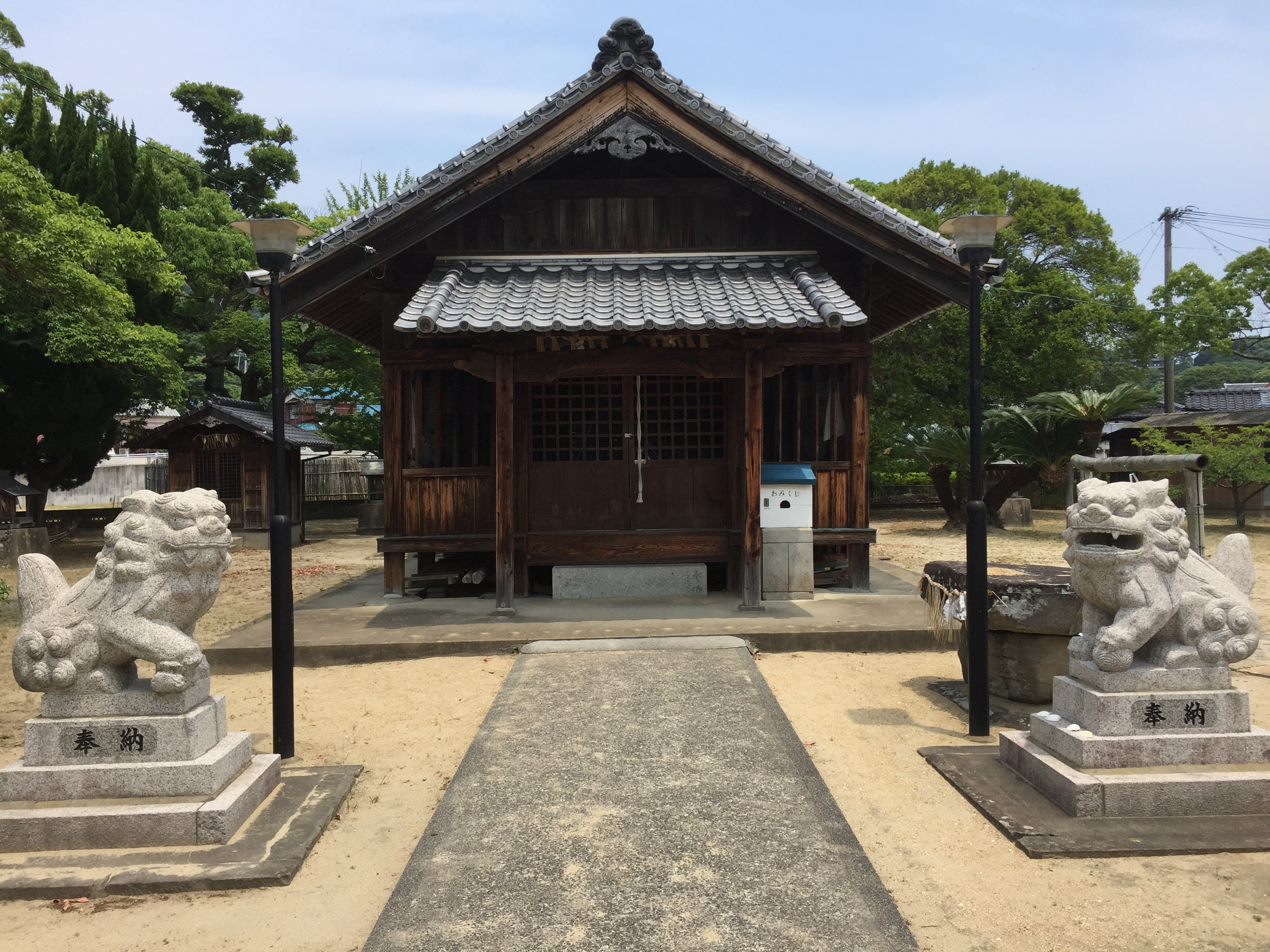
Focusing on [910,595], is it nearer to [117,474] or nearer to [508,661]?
[508,661]

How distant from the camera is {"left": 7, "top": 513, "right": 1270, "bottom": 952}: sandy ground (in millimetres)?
3188

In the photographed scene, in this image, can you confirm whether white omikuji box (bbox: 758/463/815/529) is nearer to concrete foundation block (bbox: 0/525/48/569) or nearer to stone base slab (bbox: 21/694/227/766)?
stone base slab (bbox: 21/694/227/766)

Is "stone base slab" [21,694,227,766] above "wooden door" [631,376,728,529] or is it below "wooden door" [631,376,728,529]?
below

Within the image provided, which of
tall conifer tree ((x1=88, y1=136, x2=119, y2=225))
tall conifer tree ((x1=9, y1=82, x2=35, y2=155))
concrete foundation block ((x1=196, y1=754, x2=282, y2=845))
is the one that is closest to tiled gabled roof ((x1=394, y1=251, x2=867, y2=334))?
concrete foundation block ((x1=196, y1=754, x2=282, y2=845))

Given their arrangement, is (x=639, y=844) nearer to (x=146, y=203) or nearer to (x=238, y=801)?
(x=238, y=801)

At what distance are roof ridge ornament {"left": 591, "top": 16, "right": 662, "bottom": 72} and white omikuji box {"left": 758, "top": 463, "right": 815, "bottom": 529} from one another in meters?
4.57

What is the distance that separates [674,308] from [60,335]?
11.1m

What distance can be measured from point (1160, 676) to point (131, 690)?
506cm

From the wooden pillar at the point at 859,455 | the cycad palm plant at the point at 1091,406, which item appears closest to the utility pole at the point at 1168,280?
the cycad palm plant at the point at 1091,406

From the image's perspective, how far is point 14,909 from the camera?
3.42 meters

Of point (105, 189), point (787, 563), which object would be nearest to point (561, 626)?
point (787, 563)

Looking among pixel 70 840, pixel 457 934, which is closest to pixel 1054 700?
pixel 457 934

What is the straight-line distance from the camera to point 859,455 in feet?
32.3

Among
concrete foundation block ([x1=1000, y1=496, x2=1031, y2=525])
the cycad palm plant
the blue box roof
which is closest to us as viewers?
the blue box roof
